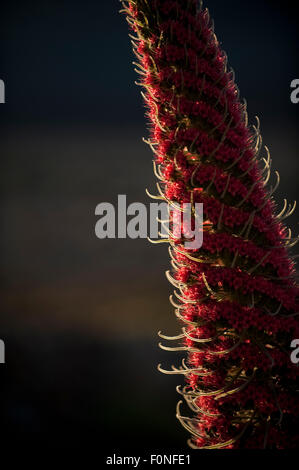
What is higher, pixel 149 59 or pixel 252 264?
pixel 149 59

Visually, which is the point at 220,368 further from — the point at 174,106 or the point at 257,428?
the point at 174,106

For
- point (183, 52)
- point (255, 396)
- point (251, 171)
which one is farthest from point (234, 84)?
point (255, 396)

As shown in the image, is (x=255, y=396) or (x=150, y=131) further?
(x=150, y=131)

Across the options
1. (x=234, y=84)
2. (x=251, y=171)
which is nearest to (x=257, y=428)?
(x=251, y=171)

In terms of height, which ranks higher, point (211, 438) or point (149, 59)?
point (149, 59)

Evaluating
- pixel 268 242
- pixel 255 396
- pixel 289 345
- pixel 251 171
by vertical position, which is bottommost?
pixel 255 396

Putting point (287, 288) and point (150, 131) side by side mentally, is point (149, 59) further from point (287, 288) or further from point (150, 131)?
point (287, 288)
